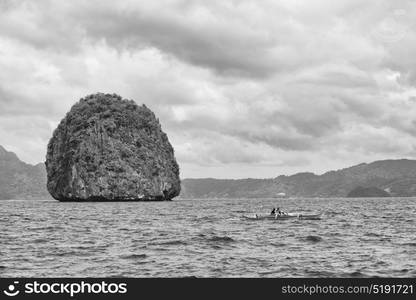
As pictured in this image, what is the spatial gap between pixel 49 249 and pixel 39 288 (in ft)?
82.0

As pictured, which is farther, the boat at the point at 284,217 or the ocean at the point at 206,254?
the boat at the point at 284,217

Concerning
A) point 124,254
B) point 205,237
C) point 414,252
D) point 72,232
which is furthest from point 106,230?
point 414,252

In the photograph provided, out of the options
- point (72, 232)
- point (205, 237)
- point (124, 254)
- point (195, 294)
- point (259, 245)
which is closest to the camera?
point (195, 294)

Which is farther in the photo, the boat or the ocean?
the boat

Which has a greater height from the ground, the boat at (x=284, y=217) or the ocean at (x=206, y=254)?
the boat at (x=284, y=217)

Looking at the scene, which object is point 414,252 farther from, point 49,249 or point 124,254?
point 49,249

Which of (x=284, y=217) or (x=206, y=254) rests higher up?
(x=284, y=217)

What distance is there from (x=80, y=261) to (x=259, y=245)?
51.2 feet

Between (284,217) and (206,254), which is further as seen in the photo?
(284,217)

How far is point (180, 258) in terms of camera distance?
1485 inches

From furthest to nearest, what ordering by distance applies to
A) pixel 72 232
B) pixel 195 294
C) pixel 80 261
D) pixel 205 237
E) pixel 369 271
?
pixel 72 232
pixel 205 237
pixel 80 261
pixel 369 271
pixel 195 294

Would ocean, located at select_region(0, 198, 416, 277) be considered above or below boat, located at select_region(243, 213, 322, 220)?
below

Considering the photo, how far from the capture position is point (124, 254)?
39500mm

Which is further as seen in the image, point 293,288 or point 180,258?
point 180,258
